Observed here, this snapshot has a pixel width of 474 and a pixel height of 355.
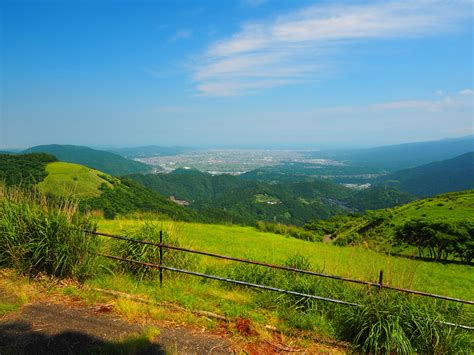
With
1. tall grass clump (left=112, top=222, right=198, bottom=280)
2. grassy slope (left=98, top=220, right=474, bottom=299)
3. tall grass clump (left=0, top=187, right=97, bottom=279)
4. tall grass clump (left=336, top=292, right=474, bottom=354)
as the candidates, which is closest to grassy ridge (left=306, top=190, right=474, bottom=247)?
grassy slope (left=98, top=220, right=474, bottom=299)

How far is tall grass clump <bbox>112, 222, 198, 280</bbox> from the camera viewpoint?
702cm

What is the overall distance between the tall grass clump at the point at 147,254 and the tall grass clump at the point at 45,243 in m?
0.75

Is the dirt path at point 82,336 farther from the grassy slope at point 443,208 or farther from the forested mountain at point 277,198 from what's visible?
the forested mountain at point 277,198

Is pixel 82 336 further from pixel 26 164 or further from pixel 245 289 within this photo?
pixel 26 164

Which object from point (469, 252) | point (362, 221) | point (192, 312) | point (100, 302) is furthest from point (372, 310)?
point (362, 221)

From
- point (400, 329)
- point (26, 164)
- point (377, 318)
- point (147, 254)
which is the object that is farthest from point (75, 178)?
point (400, 329)

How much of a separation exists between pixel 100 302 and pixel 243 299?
2.78m

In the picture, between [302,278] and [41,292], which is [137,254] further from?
[302,278]

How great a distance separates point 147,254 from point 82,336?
106 inches

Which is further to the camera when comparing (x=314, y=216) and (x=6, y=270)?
(x=314, y=216)

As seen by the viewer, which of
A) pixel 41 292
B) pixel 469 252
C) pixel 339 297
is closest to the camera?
pixel 41 292

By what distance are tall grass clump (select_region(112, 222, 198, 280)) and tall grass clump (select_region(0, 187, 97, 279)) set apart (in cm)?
75

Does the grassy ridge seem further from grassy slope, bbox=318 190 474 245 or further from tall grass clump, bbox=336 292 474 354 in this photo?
tall grass clump, bbox=336 292 474 354

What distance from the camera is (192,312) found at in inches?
214
